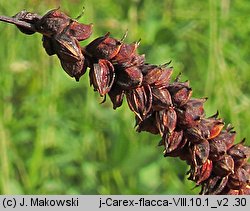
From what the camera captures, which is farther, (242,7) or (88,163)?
(242,7)

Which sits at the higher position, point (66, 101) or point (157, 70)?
point (66, 101)

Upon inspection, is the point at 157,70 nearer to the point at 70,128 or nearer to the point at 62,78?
the point at 70,128

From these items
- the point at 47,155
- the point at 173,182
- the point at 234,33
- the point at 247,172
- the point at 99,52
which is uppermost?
the point at 234,33

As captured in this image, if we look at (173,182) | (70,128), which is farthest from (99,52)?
(70,128)

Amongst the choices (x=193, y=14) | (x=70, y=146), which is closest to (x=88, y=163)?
(x=70, y=146)

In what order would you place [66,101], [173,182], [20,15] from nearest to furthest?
[20,15] → [173,182] → [66,101]

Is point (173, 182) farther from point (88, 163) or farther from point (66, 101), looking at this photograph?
point (66, 101)

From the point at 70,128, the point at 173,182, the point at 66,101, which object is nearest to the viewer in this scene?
the point at 173,182
